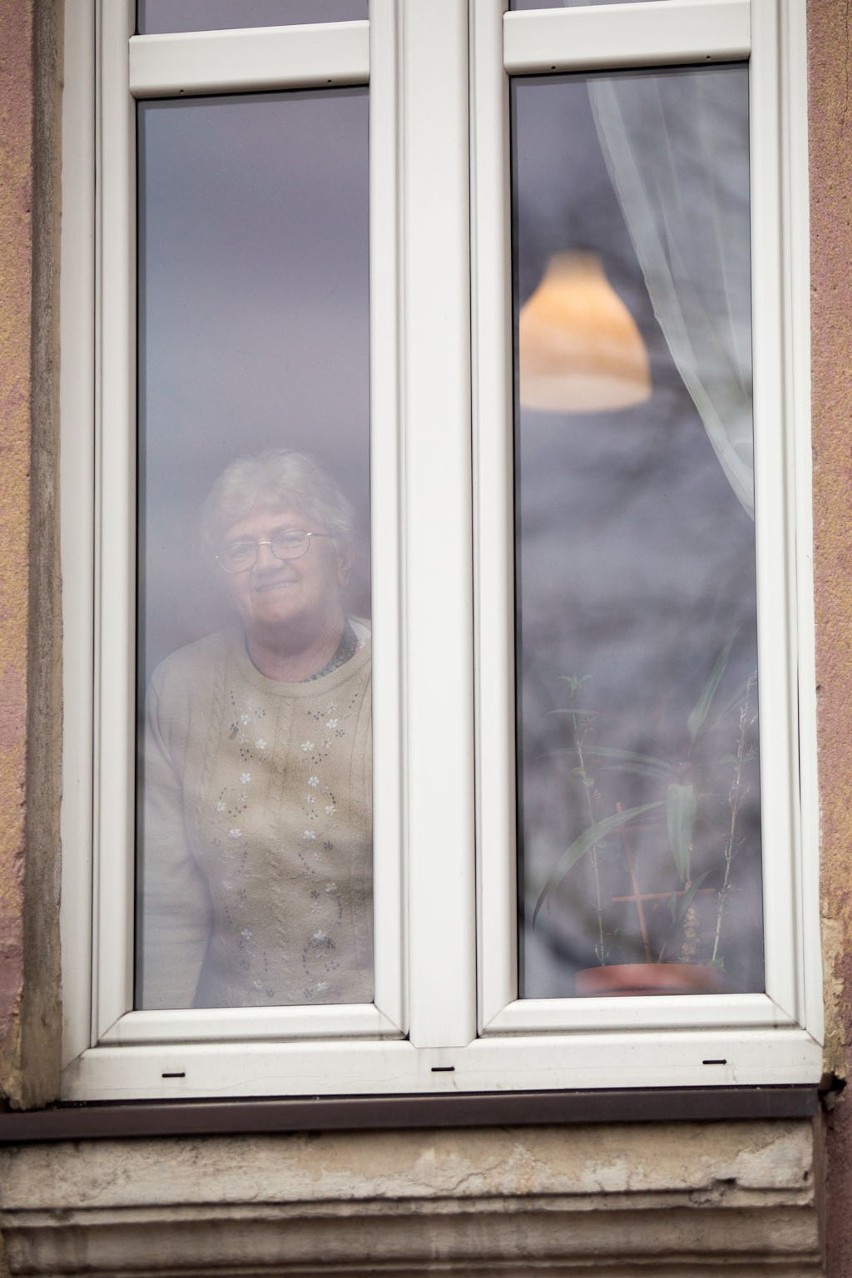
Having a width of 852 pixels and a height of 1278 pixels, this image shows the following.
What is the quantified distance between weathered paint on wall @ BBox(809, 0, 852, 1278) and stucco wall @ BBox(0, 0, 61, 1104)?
131cm

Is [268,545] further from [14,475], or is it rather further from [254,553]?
[14,475]

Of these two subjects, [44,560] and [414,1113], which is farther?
[44,560]

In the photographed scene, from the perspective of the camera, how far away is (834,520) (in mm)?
2594

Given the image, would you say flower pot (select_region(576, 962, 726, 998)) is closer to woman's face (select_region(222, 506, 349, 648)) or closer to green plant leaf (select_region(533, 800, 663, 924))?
green plant leaf (select_region(533, 800, 663, 924))

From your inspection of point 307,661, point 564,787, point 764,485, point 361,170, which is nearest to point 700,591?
point 764,485

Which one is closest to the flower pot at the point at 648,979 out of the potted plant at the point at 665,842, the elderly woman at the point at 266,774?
the potted plant at the point at 665,842

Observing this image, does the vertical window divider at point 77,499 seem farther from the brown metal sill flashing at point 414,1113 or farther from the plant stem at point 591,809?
the plant stem at point 591,809

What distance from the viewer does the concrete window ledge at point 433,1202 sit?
249 centimetres

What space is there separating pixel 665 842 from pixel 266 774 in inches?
28.3

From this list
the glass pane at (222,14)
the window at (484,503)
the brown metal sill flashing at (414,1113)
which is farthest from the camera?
the glass pane at (222,14)

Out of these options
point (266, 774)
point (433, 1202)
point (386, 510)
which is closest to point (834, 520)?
point (386, 510)

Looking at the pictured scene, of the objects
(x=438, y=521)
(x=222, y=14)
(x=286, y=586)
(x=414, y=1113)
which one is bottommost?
(x=414, y=1113)

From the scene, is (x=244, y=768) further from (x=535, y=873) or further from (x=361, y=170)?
(x=361, y=170)

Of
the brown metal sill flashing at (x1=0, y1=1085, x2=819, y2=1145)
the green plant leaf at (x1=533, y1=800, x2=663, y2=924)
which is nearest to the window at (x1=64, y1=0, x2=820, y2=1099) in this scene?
the green plant leaf at (x1=533, y1=800, x2=663, y2=924)
